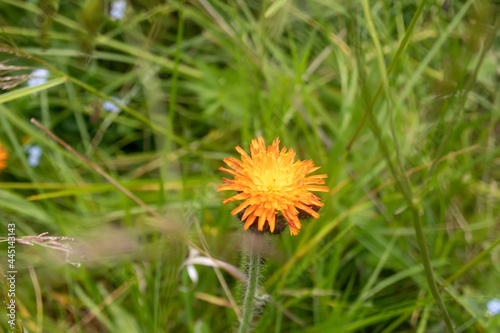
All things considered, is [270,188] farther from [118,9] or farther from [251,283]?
[118,9]

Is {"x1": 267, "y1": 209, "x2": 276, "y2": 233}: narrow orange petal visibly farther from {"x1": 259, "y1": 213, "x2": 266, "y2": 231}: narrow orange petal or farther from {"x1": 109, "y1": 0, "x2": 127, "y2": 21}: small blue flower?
{"x1": 109, "y1": 0, "x2": 127, "y2": 21}: small blue flower

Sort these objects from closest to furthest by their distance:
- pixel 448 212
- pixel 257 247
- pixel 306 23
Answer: pixel 257 247, pixel 448 212, pixel 306 23

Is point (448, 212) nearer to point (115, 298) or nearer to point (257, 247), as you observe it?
point (257, 247)

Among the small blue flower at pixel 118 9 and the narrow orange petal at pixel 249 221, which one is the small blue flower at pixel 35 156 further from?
the narrow orange petal at pixel 249 221

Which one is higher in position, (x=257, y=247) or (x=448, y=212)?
(x=448, y=212)

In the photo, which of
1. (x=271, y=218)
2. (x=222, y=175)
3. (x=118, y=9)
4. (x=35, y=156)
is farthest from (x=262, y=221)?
(x=118, y=9)

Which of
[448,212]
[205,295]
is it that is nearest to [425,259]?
[205,295]

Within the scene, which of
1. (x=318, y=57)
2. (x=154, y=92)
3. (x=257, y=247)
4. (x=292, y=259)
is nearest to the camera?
(x=257, y=247)
